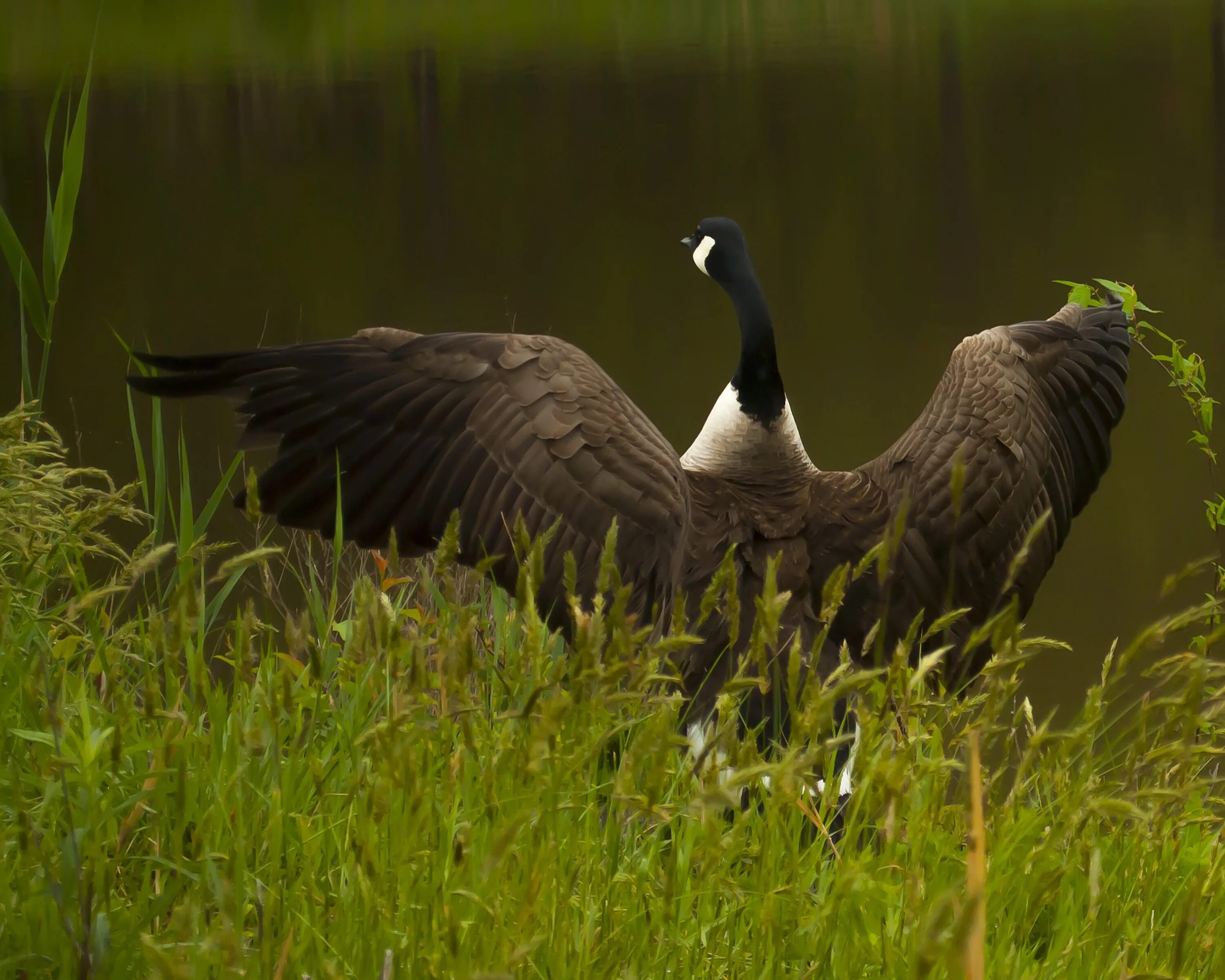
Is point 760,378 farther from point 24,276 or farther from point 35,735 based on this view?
point 35,735

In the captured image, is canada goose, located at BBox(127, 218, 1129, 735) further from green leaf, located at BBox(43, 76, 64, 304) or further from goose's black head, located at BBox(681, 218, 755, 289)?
goose's black head, located at BBox(681, 218, 755, 289)

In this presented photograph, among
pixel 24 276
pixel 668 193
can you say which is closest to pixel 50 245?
pixel 24 276

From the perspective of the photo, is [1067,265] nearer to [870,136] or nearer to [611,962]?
[870,136]

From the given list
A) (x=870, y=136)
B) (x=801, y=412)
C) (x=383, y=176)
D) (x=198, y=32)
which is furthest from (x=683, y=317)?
(x=198, y=32)

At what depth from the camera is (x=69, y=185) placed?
2.42m

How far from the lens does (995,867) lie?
1654 millimetres

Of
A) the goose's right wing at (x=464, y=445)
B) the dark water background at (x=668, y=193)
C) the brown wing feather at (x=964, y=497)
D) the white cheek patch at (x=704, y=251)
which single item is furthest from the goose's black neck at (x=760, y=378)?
the dark water background at (x=668, y=193)

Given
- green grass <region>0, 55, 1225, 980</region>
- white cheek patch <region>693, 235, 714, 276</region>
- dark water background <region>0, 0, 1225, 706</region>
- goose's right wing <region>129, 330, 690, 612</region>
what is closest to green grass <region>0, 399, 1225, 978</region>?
green grass <region>0, 55, 1225, 980</region>

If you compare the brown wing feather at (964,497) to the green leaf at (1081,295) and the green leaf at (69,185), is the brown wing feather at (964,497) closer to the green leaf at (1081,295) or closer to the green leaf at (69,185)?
the green leaf at (1081,295)

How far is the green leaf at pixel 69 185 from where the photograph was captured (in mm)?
2395

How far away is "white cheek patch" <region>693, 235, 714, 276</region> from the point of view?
4703 millimetres

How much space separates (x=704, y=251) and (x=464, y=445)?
1672 millimetres

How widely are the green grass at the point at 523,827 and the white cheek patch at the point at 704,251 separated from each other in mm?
2945

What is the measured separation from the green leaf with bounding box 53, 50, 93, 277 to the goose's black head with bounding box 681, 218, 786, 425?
1994mm
